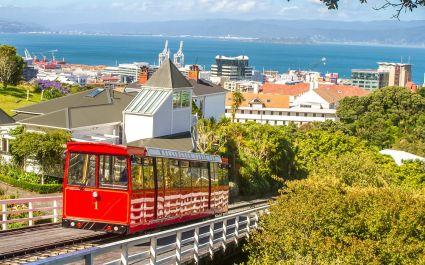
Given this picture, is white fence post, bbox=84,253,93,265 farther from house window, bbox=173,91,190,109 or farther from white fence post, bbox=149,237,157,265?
house window, bbox=173,91,190,109

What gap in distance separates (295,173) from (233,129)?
6.63m

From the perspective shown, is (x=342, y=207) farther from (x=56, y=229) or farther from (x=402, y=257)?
(x=56, y=229)

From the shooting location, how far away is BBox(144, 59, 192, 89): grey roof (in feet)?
119

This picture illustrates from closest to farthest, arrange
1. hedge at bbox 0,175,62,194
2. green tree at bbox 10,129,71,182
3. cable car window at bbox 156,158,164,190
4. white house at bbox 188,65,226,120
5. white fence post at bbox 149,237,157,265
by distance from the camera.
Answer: white fence post at bbox 149,237,157,265 < cable car window at bbox 156,158,164,190 < hedge at bbox 0,175,62,194 < green tree at bbox 10,129,71,182 < white house at bbox 188,65,226,120

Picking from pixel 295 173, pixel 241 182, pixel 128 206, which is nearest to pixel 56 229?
pixel 128 206

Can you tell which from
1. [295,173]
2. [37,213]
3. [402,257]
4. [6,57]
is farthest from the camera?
[6,57]

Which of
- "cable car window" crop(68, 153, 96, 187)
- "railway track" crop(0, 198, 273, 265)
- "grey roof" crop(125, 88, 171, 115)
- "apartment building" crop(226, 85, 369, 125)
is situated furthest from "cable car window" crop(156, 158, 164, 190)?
"apartment building" crop(226, 85, 369, 125)

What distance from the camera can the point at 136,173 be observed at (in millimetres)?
16797

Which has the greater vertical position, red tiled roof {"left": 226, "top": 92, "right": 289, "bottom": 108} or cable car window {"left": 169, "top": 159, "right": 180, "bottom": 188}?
cable car window {"left": 169, "top": 159, "right": 180, "bottom": 188}

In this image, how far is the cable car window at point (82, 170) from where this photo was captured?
54.7ft

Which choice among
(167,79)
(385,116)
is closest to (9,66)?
(167,79)

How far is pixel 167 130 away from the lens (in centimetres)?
3612

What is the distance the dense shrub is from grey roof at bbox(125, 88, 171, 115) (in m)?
16.9

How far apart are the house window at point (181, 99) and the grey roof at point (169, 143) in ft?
6.41
